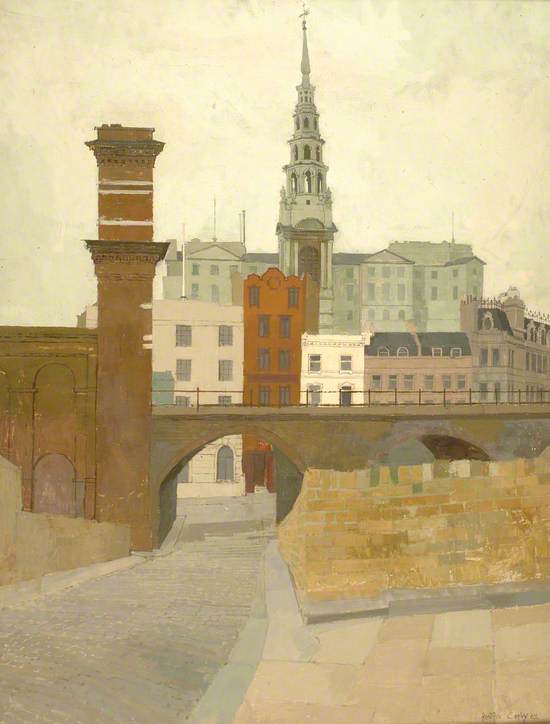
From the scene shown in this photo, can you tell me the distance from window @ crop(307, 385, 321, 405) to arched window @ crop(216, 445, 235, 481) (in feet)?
12.5

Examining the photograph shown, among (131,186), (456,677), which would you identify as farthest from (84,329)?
(456,677)

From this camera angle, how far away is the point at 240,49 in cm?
980

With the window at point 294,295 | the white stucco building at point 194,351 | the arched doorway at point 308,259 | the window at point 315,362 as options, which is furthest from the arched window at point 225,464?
the arched doorway at point 308,259

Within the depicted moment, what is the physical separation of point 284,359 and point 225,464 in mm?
4349

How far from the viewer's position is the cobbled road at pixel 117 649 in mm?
5695

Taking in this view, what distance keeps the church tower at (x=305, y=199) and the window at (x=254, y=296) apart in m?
3.37

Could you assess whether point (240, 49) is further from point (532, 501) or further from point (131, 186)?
point (532, 501)

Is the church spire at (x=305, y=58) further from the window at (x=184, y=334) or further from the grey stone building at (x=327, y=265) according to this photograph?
the window at (x=184, y=334)

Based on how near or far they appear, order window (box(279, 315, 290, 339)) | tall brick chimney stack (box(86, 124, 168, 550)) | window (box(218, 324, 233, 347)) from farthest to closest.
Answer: window (box(279, 315, 290, 339)) → window (box(218, 324, 233, 347)) → tall brick chimney stack (box(86, 124, 168, 550))

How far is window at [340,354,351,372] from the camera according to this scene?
48.8ft

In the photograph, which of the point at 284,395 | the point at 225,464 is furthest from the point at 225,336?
the point at 225,464

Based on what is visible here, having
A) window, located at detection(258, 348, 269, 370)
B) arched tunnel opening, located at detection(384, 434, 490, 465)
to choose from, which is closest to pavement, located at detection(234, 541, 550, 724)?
arched tunnel opening, located at detection(384, 434, 490, 465)

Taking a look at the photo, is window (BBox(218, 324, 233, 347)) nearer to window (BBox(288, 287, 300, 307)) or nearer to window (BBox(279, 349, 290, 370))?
Result: window (BBox(279, 349, 290, 370))
